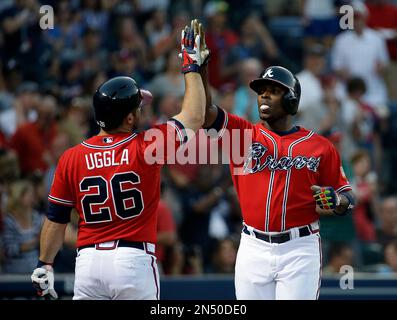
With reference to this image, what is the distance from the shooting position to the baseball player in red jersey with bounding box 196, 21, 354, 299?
246 inches

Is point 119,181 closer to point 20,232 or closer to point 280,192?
point 280,192

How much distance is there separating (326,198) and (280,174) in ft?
1.45

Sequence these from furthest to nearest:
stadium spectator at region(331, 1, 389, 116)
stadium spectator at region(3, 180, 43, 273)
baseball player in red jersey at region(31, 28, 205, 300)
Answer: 1. stadium spectator at region(331, 1, 389, 116)
2. stadium spectator at region(3, 180, 43, 273)
3. baseball player in red jersey at region(31, 28, 205, 300)

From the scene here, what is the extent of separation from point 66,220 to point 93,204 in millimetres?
318

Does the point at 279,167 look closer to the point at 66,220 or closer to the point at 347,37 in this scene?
the point at 66,220

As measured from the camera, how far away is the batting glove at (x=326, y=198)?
19.9 feet

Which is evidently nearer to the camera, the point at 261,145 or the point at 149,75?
the point at 261,145

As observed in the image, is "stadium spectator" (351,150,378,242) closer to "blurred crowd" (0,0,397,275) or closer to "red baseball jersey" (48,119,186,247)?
"blurred crowd" (0,0,397,275)

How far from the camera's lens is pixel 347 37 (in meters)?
12.4

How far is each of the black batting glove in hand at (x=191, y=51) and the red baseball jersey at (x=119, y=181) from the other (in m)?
0.42

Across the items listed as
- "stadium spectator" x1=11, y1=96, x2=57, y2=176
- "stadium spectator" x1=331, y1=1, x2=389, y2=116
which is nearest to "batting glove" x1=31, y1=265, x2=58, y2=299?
"stadium spectator" x1=11, y1=96, x2=57, y2=176

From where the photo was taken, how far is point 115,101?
582 centimetres

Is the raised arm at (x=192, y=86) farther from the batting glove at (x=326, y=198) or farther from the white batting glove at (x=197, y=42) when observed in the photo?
the batting glove at (x=326, y=198)
